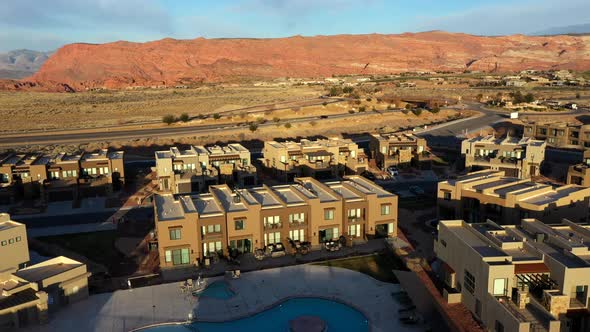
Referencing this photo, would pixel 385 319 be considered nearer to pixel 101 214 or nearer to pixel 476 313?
pixel 476 313

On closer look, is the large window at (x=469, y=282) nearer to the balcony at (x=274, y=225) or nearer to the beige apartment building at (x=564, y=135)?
the balcony at (x=274, y=225)

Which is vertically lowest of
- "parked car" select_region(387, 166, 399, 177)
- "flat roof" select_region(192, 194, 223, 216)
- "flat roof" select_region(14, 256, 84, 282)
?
"flat roof" select_region(14, 256, 84, 282)

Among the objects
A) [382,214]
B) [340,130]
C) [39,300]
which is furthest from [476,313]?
[340,130]

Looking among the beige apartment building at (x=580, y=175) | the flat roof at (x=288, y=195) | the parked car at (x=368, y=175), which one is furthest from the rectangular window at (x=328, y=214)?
the beige apartment building at (x=580, y=175)

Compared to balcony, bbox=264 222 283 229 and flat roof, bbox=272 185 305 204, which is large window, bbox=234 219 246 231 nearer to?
balcony, bbox=264 222 283 229

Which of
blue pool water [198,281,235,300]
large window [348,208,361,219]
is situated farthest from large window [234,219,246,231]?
large window [348,208,361,219]
